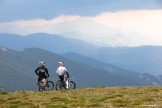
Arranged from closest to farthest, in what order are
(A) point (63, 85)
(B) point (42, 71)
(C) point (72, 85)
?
(B) point (42, 71) < (A) point (63, 85) < (C) point (72, 85)

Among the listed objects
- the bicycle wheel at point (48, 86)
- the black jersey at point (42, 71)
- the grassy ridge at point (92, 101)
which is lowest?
the grassy ridge at point (92, 101)

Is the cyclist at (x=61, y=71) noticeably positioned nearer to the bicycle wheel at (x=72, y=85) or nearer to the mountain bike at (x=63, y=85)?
the mountain bike at (x=63, y=85)

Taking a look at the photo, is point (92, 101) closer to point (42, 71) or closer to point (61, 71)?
point (42, 71)

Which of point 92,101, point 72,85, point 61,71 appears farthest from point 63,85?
point 92,101

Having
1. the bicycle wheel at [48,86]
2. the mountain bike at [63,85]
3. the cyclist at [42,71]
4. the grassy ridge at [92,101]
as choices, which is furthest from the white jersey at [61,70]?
the grassy ridge at [92,101]

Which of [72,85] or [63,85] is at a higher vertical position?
[72,85]

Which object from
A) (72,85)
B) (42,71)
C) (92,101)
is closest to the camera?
(92,101)

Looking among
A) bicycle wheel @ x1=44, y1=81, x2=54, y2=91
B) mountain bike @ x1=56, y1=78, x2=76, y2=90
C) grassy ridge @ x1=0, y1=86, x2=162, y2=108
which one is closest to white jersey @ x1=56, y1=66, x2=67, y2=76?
mountain bike @ x1=56, y1=78, x2=76, y2=90

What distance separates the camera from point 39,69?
139 feet

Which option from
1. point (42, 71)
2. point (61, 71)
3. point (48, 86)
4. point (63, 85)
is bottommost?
point (48, 86)

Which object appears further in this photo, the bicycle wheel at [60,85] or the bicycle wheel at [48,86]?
the bicycle wheel at [60,85]

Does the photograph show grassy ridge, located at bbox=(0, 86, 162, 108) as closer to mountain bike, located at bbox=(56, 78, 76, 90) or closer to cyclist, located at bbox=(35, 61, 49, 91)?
cyclist, located at bbox=(35, 61, 49, 91)

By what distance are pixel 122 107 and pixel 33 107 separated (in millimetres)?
5432

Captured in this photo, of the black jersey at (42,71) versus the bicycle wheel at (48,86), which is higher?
the black jersey at (42,71)
